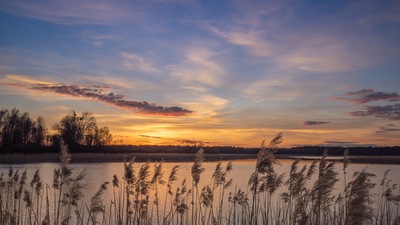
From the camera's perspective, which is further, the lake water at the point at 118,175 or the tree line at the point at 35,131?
the tree line at the point at 35,131

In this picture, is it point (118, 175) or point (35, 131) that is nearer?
point (118, 175)

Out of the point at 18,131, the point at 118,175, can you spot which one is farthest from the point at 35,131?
the point at 118,175

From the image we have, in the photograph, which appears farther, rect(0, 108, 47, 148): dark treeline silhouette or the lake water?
rect(0, 108, 47, 148): dark treeline silhouette

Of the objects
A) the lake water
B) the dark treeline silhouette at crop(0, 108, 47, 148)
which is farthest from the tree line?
the lake water

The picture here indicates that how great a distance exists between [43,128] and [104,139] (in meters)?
16.0

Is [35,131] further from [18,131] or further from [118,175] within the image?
[118,175]

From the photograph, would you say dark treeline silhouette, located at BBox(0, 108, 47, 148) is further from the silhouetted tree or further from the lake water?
the lake water

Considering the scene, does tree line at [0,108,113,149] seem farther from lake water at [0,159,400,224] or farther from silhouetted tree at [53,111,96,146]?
lake water at [0,159,400,224]

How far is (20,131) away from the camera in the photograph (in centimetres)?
8488

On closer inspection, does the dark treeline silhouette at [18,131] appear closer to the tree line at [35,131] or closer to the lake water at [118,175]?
the tree line at [35,131]

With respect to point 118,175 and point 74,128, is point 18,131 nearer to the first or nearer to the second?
point 74,128

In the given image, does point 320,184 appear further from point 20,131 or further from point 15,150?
point 20,131

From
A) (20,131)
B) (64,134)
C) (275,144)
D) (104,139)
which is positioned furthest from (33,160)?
(104,139)

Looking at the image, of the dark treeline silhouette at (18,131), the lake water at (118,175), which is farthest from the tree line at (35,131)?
the lake water at (118,175)
